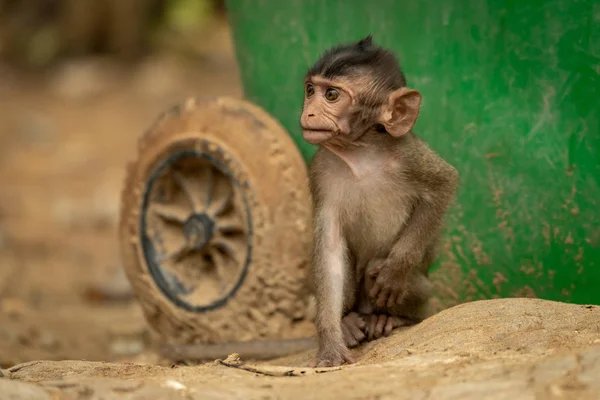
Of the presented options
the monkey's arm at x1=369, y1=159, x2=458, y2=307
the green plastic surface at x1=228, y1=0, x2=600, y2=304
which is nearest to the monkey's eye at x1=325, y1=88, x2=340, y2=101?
the monkey's arm at x1=369, y1=159, x2=458, y2=307

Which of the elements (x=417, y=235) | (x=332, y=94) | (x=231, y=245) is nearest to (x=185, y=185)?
(x=231, y=245)

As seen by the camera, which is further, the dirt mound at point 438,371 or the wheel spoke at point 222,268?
the wheel spoke at point 222,268

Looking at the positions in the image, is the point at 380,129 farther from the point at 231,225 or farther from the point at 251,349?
the point at 251,349

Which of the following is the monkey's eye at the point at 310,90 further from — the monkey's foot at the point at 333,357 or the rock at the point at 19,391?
the rock at the point at 19,391

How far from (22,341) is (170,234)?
109 cm

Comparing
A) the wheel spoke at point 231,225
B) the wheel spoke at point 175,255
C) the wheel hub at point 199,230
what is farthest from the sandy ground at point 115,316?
the wheel spoke at point 231,225

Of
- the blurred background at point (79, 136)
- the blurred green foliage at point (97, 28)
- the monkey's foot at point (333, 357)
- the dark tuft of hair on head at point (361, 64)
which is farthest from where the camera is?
the blurred green foliage at point (97, 28)

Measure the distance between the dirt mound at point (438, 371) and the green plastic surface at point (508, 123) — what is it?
658 millimetres

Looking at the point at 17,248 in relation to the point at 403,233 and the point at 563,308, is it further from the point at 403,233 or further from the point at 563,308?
the point at 563,308

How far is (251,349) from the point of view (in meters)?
4.69

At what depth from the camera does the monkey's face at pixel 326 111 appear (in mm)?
3820

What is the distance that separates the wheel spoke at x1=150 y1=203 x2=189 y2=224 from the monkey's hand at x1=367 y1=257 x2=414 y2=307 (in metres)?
1.28

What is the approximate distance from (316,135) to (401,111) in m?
0.36

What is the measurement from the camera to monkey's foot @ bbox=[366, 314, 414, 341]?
4082 millimetres
